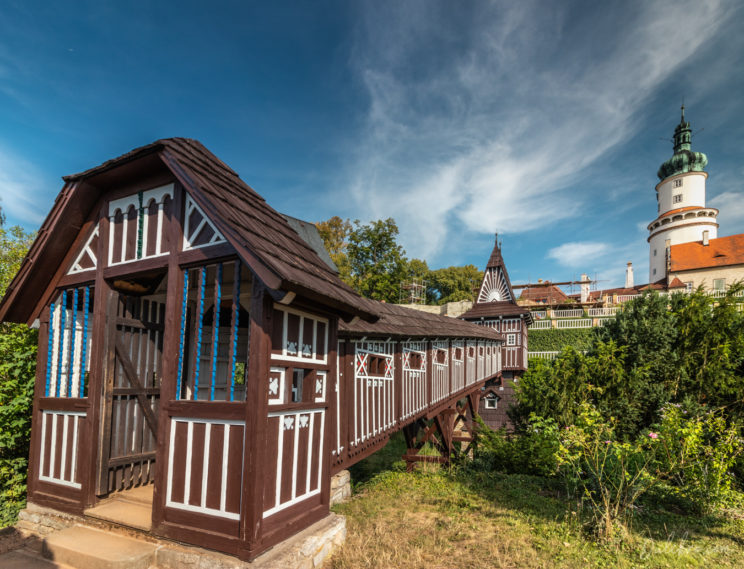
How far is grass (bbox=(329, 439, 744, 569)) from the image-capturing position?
15.9 feet

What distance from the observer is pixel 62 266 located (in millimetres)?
5391

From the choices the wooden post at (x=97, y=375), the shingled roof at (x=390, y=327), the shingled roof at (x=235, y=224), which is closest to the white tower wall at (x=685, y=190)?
the shingled roof at (x=390, y=327)

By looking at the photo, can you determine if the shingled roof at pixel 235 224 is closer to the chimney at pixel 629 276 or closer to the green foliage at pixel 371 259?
the green foliage at pixel 371 259

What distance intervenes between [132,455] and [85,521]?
2.55ft

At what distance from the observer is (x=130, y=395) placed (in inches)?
203

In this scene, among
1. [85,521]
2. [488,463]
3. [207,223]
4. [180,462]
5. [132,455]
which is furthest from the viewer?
[488,463]

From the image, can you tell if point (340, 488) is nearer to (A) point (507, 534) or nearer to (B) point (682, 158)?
(A) point (507, 534)

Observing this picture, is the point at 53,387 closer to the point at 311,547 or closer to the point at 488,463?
the point at 311,547

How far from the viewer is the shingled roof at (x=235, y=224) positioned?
12.0 feet

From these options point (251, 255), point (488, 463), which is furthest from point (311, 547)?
point (488, 463)

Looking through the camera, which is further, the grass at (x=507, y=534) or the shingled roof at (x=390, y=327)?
the shingled roof at (x=390, y=327)

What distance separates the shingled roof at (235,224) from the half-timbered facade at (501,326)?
59.6 ft

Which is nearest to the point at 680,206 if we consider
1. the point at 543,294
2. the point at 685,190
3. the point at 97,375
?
the point at 685,190

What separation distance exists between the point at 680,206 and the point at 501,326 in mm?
37512
